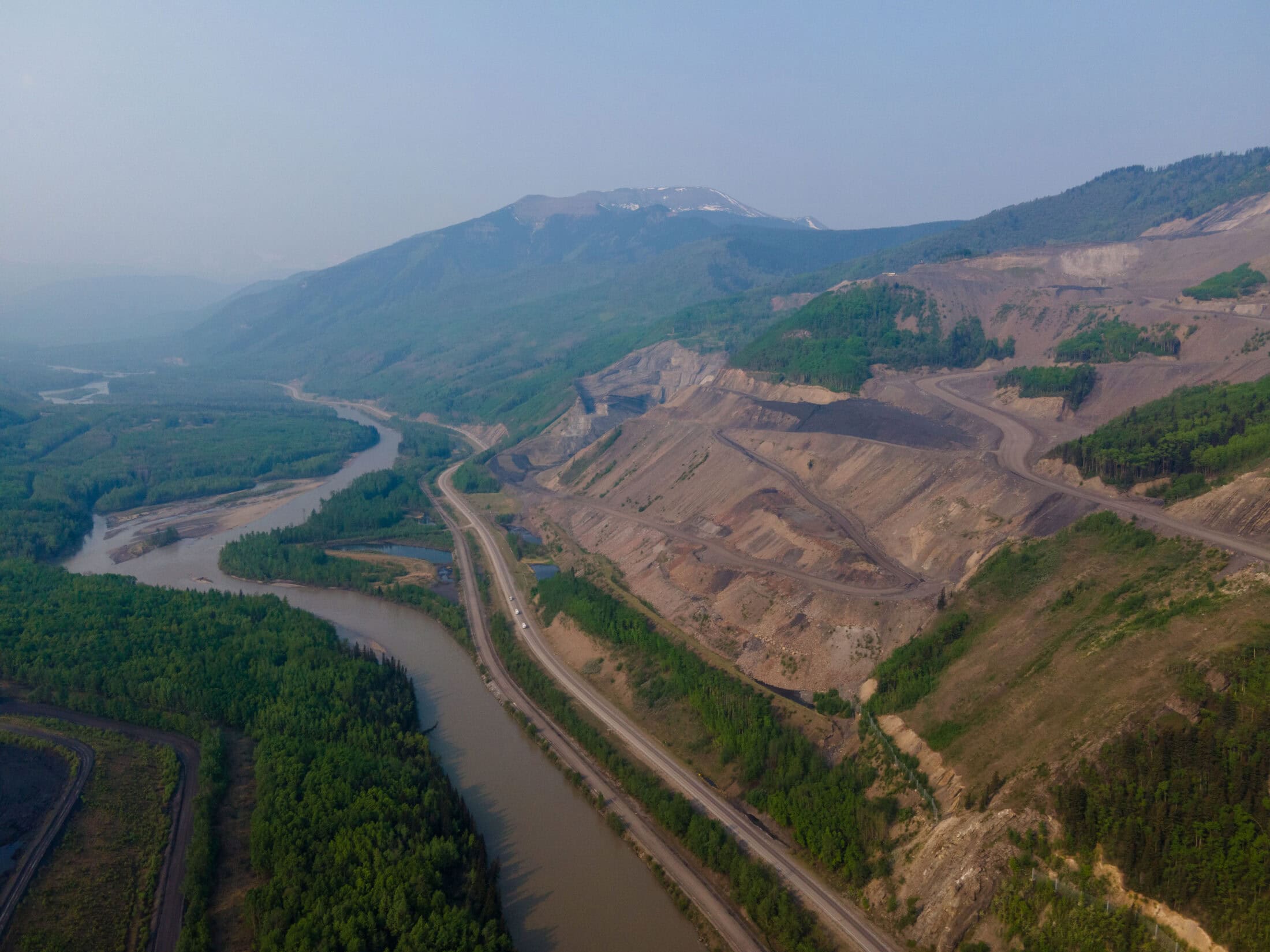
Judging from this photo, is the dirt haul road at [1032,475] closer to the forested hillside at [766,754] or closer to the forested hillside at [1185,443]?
the forested hillside at [1185,443]

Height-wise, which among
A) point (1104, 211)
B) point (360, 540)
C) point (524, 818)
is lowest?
point (524, 818)

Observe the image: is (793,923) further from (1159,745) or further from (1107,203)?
(1107,203)

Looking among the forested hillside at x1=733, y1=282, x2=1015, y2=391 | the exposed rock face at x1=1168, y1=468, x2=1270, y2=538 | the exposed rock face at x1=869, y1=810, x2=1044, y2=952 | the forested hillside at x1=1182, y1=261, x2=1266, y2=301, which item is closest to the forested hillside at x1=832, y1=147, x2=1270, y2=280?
the forested hillside at x1=733, y1=282, x2=1015, y2=391

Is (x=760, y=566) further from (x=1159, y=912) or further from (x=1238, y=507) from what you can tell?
(x=1159, y=912)

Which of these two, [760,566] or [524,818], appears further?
[760,566]

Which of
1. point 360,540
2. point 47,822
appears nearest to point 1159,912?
point 47,822

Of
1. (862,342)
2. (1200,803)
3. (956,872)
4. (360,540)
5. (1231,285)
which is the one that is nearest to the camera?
(1200,803)

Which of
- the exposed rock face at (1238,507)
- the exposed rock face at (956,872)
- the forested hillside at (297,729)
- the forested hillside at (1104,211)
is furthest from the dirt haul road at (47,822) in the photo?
the forested hillside at (1104,211)

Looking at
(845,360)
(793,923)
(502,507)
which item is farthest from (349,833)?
(845,360)

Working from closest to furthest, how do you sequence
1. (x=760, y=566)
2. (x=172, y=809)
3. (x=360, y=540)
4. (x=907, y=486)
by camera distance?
1. (x=172, y=809)
2. (x=760, y=566)
3. (x=907, y=486)
4. (x=360, y=540)
